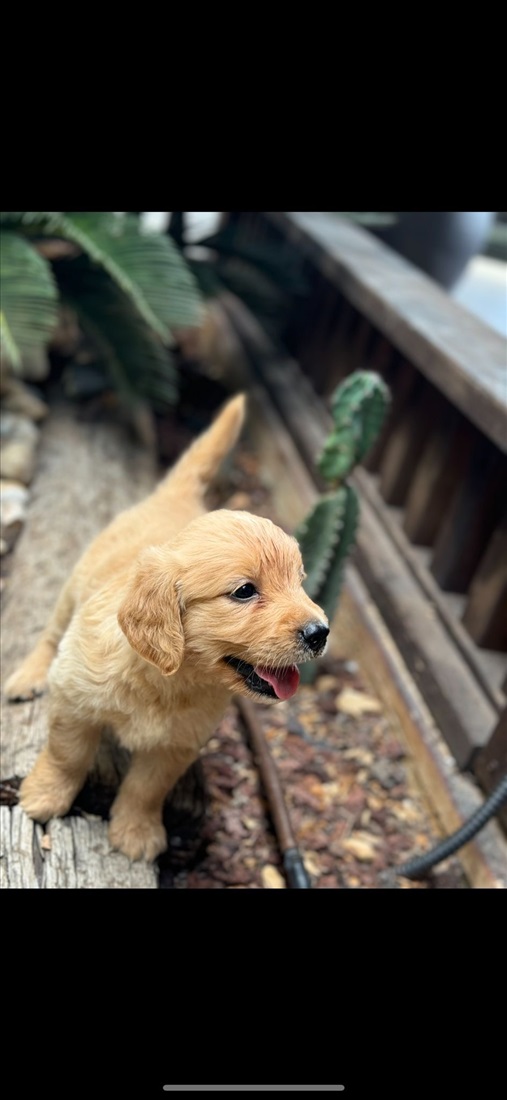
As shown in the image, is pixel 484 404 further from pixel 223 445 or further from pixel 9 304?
pixel 9 304

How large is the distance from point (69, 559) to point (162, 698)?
1.12 metres

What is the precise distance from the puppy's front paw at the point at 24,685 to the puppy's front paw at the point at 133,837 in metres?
0.34

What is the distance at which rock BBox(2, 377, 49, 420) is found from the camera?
10.7 ft

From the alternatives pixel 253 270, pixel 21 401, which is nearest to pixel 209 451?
pixel 21 401

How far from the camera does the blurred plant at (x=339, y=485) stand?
2494 mm

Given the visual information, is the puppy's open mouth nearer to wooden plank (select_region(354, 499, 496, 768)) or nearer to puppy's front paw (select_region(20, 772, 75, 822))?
puppy's front paw (select_region(20, 772, 75, 822))

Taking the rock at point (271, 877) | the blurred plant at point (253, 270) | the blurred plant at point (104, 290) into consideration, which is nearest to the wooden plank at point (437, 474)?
the blurred plant at point (104, 290)

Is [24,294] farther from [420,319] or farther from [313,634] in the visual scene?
[313,634]

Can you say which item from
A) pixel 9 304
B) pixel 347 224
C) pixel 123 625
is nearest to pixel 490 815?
pixel 123 625

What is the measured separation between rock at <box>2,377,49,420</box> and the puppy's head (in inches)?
80.4

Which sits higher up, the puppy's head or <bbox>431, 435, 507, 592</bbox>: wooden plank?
the puppy's head

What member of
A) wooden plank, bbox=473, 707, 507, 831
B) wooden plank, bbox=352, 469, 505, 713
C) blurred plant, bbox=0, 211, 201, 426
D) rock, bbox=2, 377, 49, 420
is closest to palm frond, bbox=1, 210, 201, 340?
blurred plant, bbox=0, 211, 201, 426

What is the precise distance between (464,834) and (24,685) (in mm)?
1089

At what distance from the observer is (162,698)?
1.50 meters
